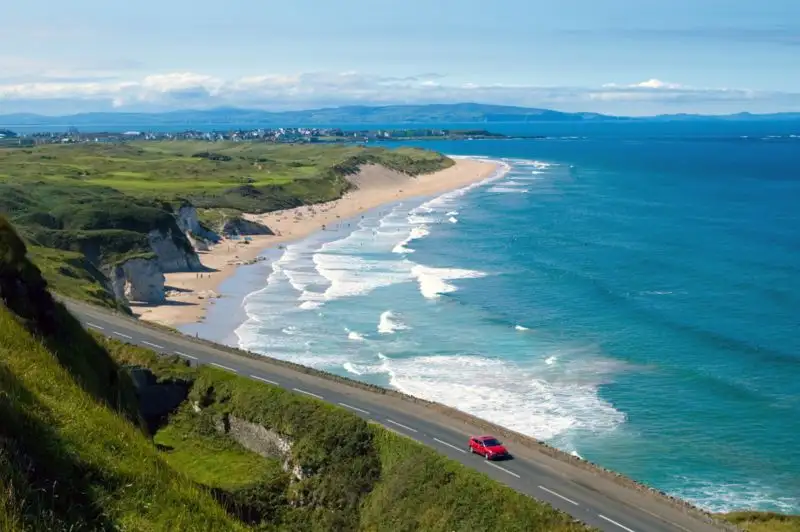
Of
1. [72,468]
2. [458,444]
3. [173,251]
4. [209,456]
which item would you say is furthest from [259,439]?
[173,251]

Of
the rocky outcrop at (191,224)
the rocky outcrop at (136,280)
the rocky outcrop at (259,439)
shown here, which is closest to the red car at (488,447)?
the rocky outcrop at (259,439)

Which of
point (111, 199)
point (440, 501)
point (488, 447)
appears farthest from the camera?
point (111, 199)

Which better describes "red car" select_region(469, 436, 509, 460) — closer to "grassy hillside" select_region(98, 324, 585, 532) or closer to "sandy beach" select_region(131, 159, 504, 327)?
"grassy hillside" select_region(98, 324, 585, 532)

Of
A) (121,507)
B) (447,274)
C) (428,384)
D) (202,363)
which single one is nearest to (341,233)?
(447,274)

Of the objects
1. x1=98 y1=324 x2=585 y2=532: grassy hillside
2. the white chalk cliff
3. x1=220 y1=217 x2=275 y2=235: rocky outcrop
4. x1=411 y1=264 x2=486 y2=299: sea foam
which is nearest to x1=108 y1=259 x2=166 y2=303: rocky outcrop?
the white chalk cliff

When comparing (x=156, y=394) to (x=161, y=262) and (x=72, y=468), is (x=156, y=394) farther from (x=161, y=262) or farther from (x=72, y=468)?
(x=161, y=262)

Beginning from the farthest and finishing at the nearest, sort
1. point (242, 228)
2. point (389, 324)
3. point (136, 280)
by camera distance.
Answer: point (242, 228)
point (136, 280)
point (389, 324)

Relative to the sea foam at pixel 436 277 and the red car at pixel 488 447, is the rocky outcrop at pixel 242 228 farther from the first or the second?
the red car at pixel 488 447
